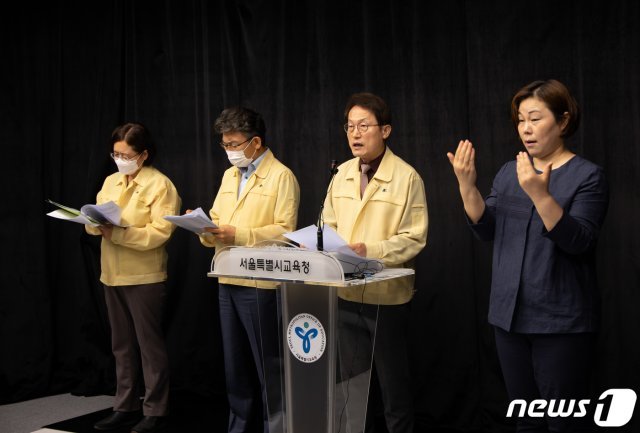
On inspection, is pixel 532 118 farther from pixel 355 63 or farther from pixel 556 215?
pixel 355 63

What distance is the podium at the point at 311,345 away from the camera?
237 cm

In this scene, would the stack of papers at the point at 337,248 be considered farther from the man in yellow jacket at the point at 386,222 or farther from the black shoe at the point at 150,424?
the black shoe at the point at 150,424

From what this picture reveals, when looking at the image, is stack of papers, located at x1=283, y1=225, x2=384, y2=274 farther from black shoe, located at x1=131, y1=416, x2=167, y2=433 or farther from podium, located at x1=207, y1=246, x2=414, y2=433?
black shoe, located at x1=131, y1=416, x2=167, y2=433

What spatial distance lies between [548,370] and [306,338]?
81 centimetres

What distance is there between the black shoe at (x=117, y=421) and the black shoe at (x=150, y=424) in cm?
11

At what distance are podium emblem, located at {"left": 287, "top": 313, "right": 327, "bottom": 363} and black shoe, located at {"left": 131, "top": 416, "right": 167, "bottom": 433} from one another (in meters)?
1.70

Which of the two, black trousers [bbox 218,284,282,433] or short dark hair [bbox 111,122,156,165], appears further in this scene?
short dark hair [bbox 111,122,156,165]

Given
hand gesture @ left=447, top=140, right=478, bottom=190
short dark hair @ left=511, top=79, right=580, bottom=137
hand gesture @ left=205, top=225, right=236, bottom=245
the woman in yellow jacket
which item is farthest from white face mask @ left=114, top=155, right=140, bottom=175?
short dark hair @ left=511, top=79, right=580, bottom=137

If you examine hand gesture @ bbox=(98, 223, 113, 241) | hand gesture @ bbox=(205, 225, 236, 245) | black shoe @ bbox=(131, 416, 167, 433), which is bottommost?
black shoe @ bbox=(131, 416, 167, 433)

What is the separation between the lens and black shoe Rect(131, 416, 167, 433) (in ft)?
12.4

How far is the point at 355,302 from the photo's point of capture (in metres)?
2.50

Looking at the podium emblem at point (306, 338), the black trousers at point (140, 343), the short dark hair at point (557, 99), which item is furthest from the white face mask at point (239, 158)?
the short dark hair at point (557, 99)

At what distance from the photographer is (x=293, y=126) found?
4211mm

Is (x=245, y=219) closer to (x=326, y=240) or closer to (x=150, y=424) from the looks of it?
(x=326, y=240)
